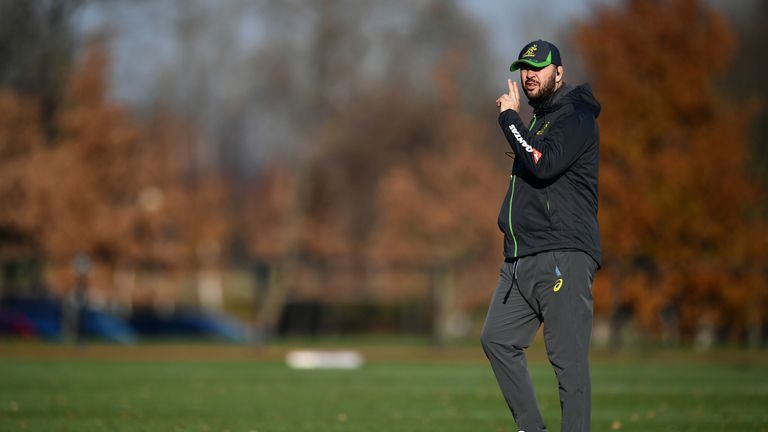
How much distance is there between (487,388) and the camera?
13.7m

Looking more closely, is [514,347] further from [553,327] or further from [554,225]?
[554,225]

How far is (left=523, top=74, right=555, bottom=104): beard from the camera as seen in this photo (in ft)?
20.4

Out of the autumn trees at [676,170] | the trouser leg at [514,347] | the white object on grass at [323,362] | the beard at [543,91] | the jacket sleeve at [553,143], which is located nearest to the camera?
the jacket sleeve at [553,143]

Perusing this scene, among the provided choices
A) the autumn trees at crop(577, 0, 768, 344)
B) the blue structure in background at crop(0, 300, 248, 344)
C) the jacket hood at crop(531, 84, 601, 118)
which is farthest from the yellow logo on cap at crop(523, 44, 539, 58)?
the autumn trees at crop(577, 0, 768, 344)

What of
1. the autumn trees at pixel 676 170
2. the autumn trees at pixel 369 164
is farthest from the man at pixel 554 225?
the autumn trees at pixel 676 170

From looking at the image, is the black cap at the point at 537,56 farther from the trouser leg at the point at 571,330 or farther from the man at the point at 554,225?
the trouser leg at the point at 571,330

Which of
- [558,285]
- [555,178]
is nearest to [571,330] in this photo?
[558,285]

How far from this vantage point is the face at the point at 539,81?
617cm

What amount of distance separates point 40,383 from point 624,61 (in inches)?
652

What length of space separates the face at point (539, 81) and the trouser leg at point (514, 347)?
3.04 ft

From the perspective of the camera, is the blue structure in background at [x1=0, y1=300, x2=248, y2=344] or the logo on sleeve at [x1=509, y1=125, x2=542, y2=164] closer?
the logo on sleeve at [x1=509, y1=125, x2=542, y2=164]

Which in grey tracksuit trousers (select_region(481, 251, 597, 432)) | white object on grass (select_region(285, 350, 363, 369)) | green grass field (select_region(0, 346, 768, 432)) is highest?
grey tracksuit trousers (select_region(481, 251, 597, 432))

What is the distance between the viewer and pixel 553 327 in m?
6.10

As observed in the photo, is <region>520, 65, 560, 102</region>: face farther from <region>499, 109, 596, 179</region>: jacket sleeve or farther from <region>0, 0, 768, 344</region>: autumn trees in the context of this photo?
<region>0, 0, 768, 344</region>: autumn trees
